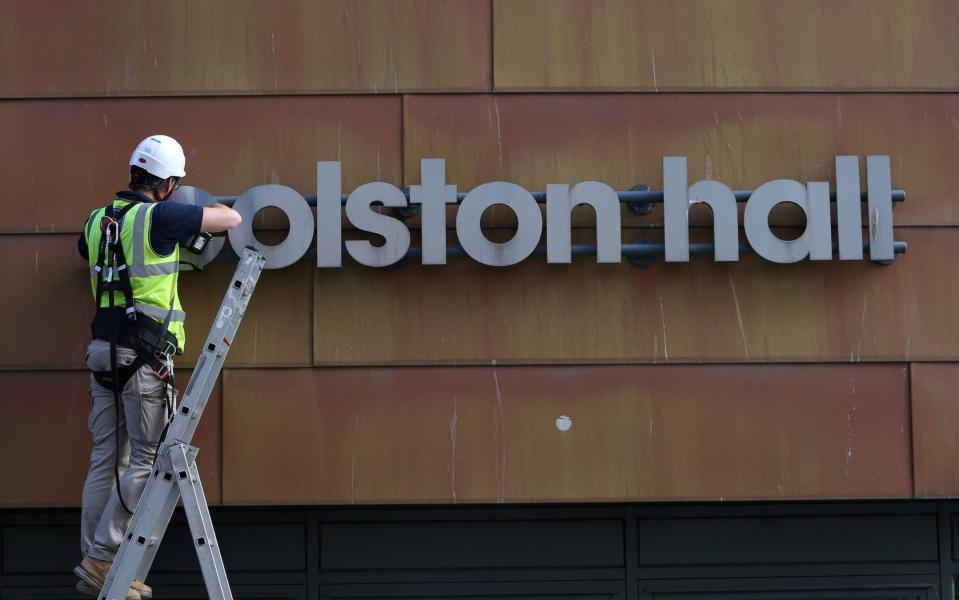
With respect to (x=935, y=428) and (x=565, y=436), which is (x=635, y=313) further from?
(x=935, y=428)

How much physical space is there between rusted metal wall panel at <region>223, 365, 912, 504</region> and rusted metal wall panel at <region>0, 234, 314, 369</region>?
161 mm

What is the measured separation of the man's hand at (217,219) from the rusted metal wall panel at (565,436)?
96 centimetres

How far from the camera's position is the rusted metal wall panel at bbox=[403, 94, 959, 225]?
5520 millimetres

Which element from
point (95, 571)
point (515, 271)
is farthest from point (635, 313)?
point (95, 571)

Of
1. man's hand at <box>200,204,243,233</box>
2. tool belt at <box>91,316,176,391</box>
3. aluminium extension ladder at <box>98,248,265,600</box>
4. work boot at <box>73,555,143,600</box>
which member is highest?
man's hand at <box>200,204,243,233</box>

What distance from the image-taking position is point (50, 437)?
5449 mm

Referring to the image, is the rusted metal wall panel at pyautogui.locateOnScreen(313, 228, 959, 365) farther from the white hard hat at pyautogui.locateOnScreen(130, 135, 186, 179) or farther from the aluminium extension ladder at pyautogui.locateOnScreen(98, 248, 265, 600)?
the aluminium extension ladder at pyautogui.locateOnScreen(98, 248, 265, 600)

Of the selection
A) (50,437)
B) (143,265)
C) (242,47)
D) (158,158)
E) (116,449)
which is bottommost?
(116,449)

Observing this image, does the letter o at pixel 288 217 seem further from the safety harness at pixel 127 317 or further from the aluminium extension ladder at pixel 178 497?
the aluminium extension ladder at pixel 178 497

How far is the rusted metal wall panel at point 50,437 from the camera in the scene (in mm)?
5434

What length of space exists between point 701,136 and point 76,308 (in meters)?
3.39

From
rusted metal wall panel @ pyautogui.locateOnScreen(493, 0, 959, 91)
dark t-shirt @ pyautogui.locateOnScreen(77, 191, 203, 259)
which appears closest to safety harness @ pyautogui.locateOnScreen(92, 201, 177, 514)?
dark t-shirt @ pyautogui.locateOnScreen(77, 191, 203, 259)

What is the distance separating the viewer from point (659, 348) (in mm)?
5477

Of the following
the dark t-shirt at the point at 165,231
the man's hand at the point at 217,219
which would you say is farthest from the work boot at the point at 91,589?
the man's hand at the point at 217,219
